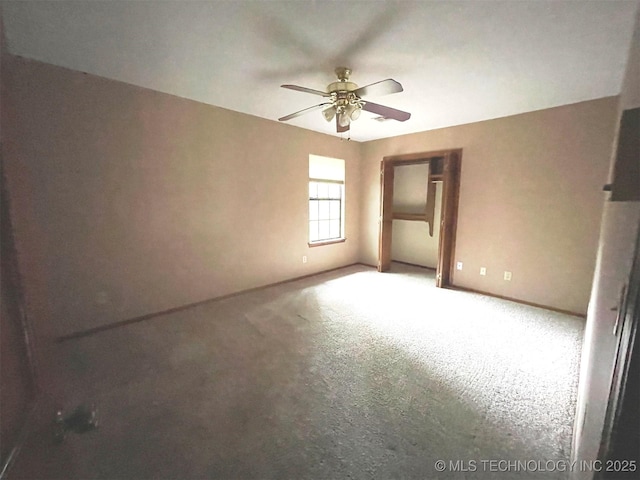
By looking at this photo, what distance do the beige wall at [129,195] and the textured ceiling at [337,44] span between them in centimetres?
32

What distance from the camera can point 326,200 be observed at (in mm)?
4797

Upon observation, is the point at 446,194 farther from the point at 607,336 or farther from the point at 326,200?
the point at 607,336

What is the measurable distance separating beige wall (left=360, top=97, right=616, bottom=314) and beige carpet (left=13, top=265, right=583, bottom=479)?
55 centimetres

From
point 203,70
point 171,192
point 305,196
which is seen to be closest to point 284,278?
point 305,196

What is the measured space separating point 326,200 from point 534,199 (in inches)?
117

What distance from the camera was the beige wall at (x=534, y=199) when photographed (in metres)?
2.90

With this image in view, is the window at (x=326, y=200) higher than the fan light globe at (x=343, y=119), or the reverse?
the fan light globe at (x=343, y=119)

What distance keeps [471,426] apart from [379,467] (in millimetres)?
648

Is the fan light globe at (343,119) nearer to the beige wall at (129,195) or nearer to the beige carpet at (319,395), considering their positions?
the beige wall at (129,195)

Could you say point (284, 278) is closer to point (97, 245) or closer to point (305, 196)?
point (305, 196)

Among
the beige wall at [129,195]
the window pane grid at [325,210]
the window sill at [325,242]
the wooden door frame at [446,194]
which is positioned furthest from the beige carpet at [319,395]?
the window pane grid at [325,210]

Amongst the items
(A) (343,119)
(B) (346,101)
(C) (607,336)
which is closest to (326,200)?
(A) (343,119)

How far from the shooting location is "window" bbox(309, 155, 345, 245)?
4.52 m

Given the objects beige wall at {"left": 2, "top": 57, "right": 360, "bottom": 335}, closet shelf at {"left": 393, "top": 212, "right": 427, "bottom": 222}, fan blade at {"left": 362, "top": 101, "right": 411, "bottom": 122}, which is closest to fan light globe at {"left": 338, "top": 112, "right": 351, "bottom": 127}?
fan blade at {"left": 362, "top": 101, "right": 411, "bottom": 122}
